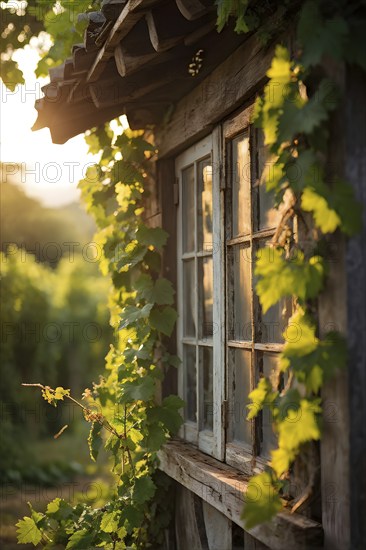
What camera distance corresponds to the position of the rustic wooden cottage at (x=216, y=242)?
8.63 feet

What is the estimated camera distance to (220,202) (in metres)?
4.07

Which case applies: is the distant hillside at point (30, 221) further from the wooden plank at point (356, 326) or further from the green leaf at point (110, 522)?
the wooden plank at point (356, 326)

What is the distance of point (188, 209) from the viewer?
4871 millimetres

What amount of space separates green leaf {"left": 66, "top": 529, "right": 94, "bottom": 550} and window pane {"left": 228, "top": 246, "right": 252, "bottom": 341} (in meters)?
1.54

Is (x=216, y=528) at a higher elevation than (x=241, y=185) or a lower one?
lower

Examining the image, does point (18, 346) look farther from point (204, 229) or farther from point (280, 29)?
point (280, 29)

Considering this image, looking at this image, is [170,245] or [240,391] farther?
[170,245]

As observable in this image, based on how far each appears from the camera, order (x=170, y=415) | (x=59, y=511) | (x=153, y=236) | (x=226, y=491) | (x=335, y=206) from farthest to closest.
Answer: (x=59, y=511) → (x=153, y=236) → (x=170, y=415) → (x=226, y=491) → (x=335, y=206)

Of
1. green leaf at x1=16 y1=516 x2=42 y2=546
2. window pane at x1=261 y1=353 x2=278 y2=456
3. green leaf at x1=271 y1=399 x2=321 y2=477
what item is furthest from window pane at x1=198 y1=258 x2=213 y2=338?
green leaf at x1=271 y1=399 x2=321 y2=477

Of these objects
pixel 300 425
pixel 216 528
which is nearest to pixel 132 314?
pixel 216 528

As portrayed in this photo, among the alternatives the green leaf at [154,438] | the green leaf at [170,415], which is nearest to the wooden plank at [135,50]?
the green leaf at [170,415]

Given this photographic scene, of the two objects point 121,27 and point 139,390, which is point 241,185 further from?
point 139,390

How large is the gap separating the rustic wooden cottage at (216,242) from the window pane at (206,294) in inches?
0.4

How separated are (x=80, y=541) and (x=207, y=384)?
1146mm
